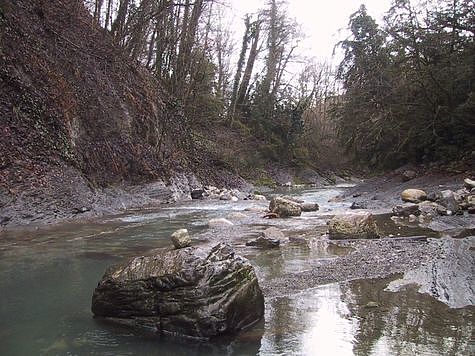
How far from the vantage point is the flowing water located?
11.7ft

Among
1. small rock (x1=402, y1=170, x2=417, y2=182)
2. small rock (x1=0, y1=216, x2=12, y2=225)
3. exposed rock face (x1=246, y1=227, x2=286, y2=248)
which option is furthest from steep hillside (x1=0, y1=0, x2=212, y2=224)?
small rock (x1=402, y1=170, x2=417, y2=182)

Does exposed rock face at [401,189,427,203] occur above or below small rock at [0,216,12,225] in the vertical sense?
below

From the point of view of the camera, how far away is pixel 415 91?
16.8 metres

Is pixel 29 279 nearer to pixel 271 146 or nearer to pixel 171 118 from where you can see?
pixel 171 118

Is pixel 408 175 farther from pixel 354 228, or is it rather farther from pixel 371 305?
pixel 371 305

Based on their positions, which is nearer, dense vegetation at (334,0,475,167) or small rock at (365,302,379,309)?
small rock at (365,302,379,309)

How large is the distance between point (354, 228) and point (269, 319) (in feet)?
13.7

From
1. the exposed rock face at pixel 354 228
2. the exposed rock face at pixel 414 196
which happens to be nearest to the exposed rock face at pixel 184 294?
the exposed rock face at pixel 354 228

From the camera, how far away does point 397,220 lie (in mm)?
9844

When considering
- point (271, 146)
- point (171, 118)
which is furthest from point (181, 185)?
point (271, 146)

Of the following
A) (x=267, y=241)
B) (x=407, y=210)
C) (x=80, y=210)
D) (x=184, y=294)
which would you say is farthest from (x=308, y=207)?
(x=184, y=294)

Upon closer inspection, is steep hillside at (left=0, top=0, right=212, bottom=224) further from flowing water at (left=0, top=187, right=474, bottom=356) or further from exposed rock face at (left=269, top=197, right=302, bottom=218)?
exposed rock face at (left=269, top=197, right=302, bottom=218)

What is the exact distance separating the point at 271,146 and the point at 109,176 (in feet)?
70.0

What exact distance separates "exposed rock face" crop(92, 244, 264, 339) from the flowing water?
0.13 metres
